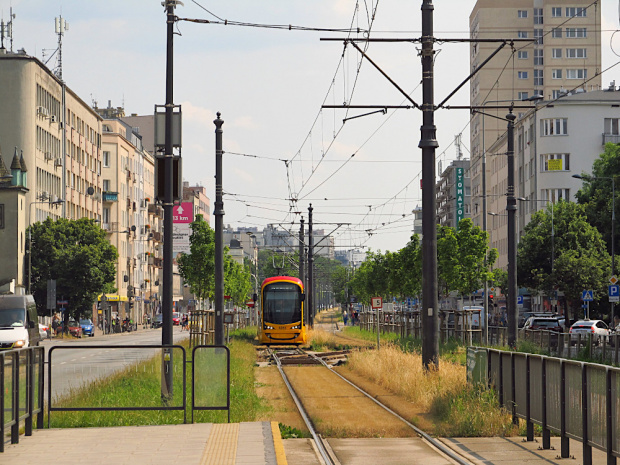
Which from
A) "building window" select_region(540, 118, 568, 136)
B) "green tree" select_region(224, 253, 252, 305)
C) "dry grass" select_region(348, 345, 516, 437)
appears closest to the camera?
"dry grass" select_region(348, 345, 516, 437)

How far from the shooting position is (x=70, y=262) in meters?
82.9

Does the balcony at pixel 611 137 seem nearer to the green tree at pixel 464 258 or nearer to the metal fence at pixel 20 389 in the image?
the green tree at pixel 464 258

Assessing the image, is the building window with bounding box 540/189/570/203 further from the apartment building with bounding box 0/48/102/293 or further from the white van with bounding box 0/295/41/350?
the white van with bounding box 0/295/41/350

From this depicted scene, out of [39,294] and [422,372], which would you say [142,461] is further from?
[39,294]

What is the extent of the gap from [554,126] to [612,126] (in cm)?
530

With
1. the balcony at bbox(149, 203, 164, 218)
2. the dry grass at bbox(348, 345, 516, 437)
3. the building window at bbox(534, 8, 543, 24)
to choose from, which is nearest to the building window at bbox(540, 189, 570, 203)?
the building window at bbox(534, 8, 543, 24)

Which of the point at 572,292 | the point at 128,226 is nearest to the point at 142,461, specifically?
the point at 572,292

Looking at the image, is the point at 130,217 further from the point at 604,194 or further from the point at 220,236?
the point at 220,236

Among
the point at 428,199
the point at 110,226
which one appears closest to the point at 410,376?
the point at 428,199

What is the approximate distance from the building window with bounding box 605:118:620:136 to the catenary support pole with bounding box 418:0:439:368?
257ft

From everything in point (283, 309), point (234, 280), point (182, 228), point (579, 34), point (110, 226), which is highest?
point (579, 34)

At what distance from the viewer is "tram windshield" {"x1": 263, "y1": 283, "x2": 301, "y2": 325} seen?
168ft

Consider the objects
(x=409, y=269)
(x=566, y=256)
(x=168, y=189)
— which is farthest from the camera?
(x=566, y=256)

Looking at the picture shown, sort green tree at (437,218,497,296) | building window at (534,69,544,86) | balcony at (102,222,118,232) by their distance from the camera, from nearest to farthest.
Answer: green tree at (437,218,497,296) < balcony at (102,222,118,232) < building window at (534,69,544,86)
